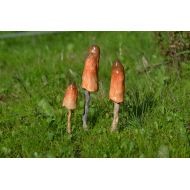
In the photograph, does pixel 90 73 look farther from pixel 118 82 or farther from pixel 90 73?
pixel 118 82

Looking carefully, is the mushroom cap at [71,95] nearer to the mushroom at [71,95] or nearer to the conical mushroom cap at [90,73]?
the mushroom at [71,95]

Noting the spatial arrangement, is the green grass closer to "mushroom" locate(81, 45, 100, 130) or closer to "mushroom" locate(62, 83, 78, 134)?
"mushroom" locate(62, 83, 78, 134)

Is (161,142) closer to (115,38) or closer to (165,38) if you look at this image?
(165,38)

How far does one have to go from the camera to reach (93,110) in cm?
544

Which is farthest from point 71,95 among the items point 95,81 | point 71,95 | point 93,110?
A: point 93,110

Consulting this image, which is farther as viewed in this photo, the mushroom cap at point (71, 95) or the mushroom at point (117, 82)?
the mushroom cap at point (71, 95)

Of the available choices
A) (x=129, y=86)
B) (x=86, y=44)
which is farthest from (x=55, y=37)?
(x=129, y=86)

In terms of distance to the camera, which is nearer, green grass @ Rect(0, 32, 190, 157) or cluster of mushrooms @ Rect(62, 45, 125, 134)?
cluster of mushrooms @ Rect(62, 45, 125, 134)

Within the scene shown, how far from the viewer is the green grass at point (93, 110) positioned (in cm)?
477

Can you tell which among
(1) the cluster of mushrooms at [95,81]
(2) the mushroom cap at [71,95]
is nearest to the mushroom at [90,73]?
(1) the cluster of mushrooms at [95,81]

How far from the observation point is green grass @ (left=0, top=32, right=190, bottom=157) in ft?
15.6

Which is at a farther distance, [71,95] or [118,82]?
[71,95]

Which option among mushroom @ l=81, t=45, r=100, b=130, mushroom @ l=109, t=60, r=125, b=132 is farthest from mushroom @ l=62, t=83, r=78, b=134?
mushroom @ l=109, t=60, r=125, b=132

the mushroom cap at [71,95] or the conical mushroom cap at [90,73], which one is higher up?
the conical mushroom cap at [90,73]
